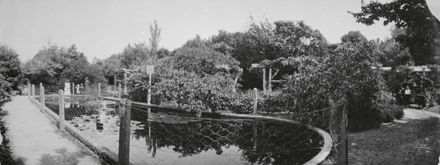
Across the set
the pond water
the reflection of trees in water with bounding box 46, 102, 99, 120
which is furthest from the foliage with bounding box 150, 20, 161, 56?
the pond water

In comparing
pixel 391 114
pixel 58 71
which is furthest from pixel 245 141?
pixel 58 71

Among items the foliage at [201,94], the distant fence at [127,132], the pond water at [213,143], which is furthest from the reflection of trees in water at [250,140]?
the foliage at [201,94]

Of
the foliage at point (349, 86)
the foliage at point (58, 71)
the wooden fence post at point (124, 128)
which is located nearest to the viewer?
the wooden fence post at point (124, 128)

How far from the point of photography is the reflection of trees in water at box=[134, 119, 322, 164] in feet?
22.9

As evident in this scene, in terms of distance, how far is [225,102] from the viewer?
13.6 metres

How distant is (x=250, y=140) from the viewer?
28.6ft

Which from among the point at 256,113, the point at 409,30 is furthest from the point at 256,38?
the point at 409,30

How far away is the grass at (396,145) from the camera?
211 inches

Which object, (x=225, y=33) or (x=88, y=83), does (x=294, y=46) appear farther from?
(x=88, y=83)

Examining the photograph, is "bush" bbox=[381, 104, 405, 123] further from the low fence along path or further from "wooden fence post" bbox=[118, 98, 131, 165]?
the low fence along path

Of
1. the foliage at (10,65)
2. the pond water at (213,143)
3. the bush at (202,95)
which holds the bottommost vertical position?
the pond water at (213,143)

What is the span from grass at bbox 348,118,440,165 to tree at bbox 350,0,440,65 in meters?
1.84

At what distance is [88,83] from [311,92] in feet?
88.4

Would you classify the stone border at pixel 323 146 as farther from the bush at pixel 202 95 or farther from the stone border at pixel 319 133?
the bush at pixel 202 95
